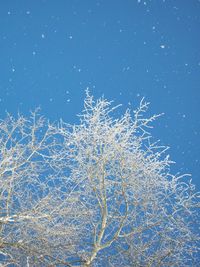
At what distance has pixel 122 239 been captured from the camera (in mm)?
10375

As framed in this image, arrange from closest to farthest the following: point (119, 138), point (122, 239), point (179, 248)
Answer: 1. point (119, 138)
2. point (179, 248)
3. point (122, 239)

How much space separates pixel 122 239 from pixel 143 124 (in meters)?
3.66

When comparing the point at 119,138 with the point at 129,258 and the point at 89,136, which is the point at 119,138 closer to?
the point at 89,136

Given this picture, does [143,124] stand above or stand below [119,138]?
above

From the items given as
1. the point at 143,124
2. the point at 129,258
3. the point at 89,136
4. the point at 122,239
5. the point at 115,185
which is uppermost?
the point at 143,124

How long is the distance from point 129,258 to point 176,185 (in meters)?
2.44

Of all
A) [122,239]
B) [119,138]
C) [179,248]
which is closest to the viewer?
[119,138]

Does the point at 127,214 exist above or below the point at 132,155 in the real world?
below

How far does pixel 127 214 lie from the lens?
901 centimetres

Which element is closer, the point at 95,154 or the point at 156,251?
the point at 95,154

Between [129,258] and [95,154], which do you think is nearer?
[95,154]

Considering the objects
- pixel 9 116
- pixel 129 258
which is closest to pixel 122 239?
pixel 129 258

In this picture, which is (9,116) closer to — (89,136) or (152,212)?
(89,136)

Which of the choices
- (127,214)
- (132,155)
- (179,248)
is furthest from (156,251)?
(132,155)
